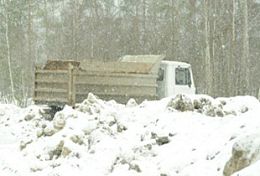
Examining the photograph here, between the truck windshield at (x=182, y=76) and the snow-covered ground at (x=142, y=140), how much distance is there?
456 centimetres

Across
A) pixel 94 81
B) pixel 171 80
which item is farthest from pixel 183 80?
pixel 94 81

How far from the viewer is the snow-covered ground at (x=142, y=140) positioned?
8.82m

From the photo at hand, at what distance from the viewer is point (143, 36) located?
3981 centimetres

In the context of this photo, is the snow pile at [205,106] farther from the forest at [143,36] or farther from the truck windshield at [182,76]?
the forest at [143,36]

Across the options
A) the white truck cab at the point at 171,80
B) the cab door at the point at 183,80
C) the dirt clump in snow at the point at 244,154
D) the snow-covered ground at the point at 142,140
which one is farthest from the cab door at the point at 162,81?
the dirt clump in snow at the point at 244,154

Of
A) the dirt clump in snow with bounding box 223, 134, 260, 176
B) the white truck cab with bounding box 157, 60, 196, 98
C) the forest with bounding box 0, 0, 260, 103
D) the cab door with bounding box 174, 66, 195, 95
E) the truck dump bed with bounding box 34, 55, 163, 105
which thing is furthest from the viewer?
the forest with bounding box 0, 0, 260, 103

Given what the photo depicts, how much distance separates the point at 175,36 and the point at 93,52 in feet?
21.0

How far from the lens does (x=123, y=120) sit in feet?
39.8

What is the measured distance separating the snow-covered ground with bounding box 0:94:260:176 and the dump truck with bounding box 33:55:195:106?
6.99ft

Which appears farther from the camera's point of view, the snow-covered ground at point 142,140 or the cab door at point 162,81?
the cab door at point 162,81

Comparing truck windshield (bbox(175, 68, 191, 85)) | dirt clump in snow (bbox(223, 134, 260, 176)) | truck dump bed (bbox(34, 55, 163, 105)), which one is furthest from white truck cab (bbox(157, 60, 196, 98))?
dirt clump in snow (bbox(223, 134, 260, 176))

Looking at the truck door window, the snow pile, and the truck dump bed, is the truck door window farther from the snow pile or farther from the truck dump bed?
the snow pile

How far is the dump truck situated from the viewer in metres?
15.9

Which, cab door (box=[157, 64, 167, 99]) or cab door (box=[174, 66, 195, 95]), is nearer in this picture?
cab door (box=[157, 64, 167, 99])
